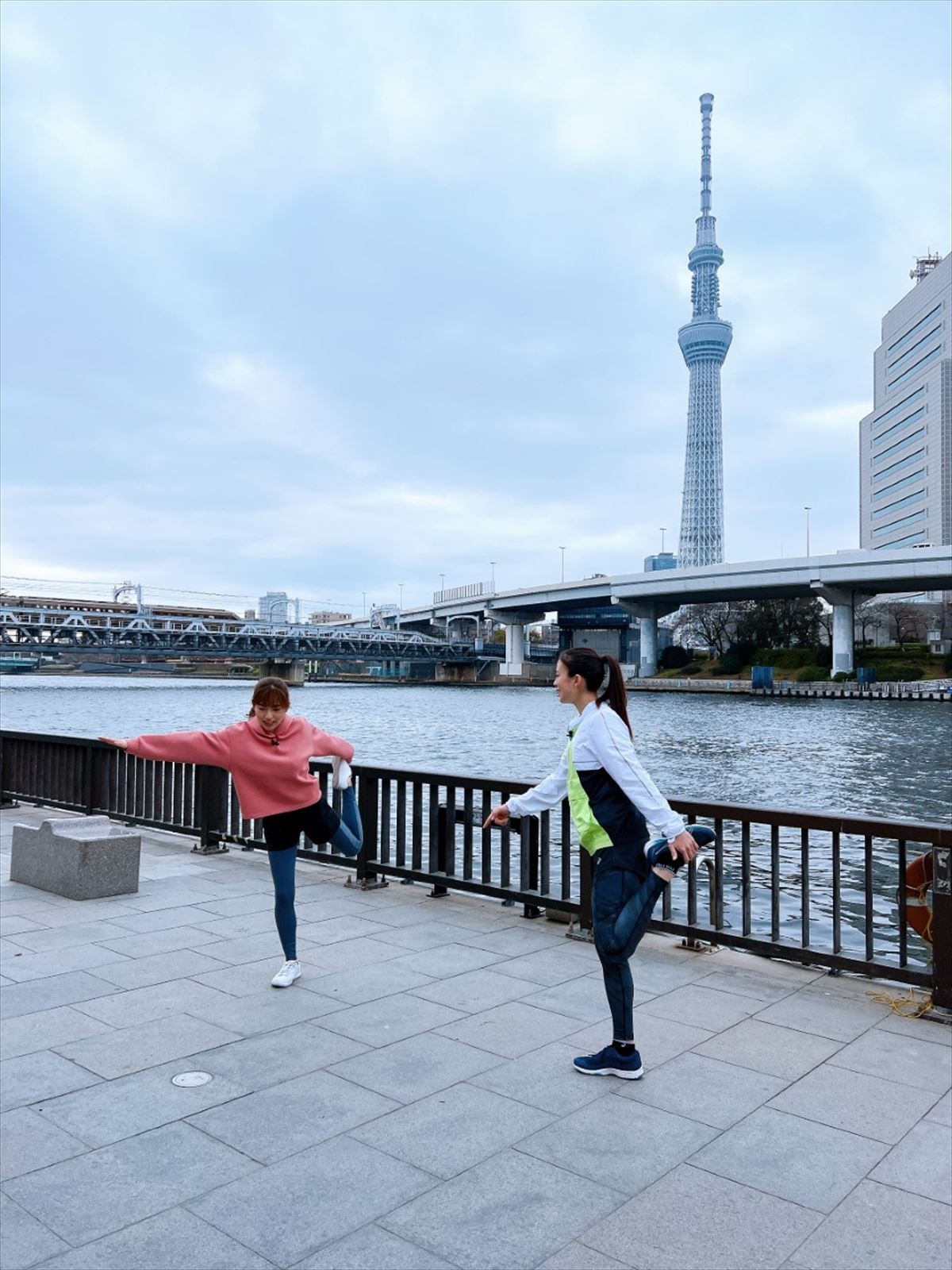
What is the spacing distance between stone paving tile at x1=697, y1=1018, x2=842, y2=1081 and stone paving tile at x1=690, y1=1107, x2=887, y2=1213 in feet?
1.77

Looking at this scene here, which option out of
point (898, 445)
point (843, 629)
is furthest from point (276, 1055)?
point (898, 445)

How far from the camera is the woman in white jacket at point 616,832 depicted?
4184 mm

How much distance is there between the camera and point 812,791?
2628 cm

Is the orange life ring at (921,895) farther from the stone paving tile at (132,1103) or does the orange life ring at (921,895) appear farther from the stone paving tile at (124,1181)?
the stone paving tile at (124,1181)

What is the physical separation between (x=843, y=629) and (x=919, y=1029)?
293ft

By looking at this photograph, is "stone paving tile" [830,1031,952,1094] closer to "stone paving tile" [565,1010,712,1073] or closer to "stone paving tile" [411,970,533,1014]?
"stone paving tile" [565,1010,712,1073]

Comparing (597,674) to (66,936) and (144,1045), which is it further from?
(66,936)

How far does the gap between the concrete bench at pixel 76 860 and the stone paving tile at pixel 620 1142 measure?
16.6ft

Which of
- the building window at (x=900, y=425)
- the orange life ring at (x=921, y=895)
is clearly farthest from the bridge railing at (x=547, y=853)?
the building window at (x=900, y=425)

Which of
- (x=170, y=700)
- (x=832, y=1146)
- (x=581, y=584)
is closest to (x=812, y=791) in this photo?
(x=832, y=1146)

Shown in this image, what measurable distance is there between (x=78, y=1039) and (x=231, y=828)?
4.91 m

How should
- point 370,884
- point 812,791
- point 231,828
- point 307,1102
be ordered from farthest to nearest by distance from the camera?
point 812,791
point 231,828
point 370,884
point 307,1102

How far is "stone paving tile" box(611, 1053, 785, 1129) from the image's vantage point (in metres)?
4.07

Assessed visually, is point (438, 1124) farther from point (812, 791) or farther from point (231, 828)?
point (812, 791)
